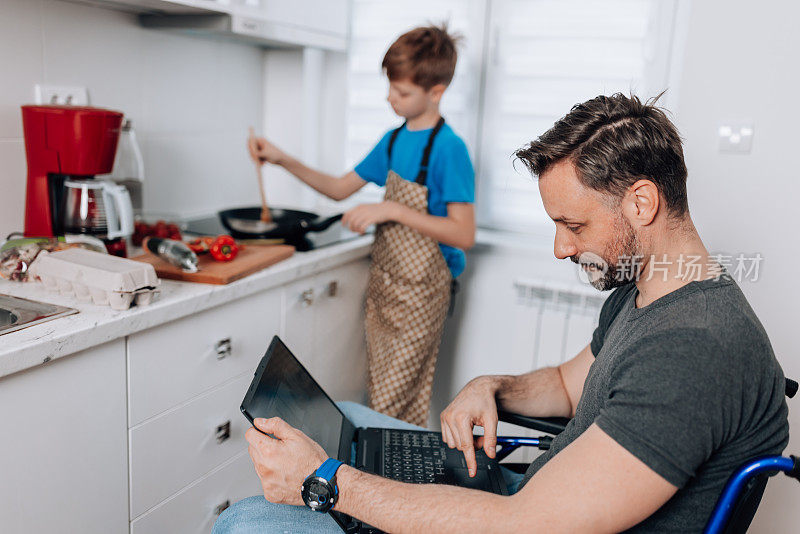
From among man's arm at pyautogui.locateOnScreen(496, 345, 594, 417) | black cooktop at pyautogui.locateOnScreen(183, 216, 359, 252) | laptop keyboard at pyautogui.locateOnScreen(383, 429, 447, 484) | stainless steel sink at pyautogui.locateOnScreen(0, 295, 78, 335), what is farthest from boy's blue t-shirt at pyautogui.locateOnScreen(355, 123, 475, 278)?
stainless steel sink at pyautogui.locateOnScreen(0, 295, 78, 335)

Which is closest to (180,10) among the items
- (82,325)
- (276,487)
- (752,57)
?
(82,325)

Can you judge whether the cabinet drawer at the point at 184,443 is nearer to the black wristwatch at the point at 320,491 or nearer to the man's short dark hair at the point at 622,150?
the black wristwatch at the point at 320,491

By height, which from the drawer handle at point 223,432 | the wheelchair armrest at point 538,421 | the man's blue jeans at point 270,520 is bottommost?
the drawer handle at point 223,432

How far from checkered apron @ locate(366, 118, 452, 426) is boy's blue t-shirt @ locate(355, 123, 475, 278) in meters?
0.05

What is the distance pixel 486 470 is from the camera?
3.96 feet

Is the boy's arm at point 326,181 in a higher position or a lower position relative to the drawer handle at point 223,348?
higher

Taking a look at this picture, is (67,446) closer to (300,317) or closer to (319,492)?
(319,492)

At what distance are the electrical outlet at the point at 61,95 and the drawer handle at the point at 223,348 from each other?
2.36 ft

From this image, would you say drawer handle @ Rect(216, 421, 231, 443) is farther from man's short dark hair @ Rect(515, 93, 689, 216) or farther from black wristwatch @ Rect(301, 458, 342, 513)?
man's short dark hair @ Rect(515, 93, 689, 216)

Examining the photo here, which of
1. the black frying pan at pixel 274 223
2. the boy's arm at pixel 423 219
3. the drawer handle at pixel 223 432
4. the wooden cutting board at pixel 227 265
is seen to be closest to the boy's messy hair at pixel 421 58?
the boy's arm at pixel 423 219

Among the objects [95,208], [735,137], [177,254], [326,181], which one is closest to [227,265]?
[177,254]

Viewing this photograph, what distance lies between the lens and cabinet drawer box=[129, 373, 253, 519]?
1383 millimetres

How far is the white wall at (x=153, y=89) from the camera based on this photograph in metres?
1.59

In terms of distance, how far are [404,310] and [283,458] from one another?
102 cm
